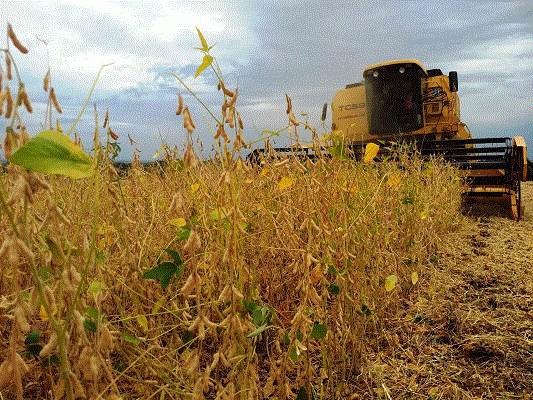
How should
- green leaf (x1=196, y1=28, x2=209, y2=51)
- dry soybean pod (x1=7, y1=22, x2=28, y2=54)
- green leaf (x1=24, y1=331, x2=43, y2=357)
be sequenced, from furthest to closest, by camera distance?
green leaf (x1=24, y1=331, x2=43, y2=357)
green leaf (x1=196, y1=28, x2=209, y2=51)
dry soybean pod (x1=7, y1=22, x2=28, y2=54)

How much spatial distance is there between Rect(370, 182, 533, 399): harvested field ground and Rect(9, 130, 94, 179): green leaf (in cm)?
134

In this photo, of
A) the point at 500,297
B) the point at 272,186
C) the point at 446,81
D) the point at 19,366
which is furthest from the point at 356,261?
the point at 446,81

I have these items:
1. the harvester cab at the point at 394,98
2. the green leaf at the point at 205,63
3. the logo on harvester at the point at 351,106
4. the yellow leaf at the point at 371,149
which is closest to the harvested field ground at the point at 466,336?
the yellow leaf at the point at 371,149

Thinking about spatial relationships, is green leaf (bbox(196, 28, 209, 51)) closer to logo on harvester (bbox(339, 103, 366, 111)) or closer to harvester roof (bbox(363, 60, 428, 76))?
harvester roof (bbox(363, 60, 428, 76))

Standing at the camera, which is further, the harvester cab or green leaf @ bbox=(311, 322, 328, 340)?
the harvester cab

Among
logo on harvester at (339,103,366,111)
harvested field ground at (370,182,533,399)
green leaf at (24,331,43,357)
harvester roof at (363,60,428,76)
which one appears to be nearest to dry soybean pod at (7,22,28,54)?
green leaf at (24,331,43,357)

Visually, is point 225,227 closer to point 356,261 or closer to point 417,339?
point 356,261

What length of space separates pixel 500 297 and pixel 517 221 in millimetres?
3180

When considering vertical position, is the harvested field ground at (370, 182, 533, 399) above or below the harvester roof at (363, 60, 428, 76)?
below

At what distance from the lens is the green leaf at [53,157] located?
57cm

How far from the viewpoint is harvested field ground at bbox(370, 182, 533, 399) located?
154 centimetres

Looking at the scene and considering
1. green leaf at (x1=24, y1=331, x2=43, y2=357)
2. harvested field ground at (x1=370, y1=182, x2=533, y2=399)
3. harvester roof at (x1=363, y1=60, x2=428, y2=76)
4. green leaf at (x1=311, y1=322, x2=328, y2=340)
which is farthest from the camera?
harvester roof at (x1=363, y1=60, x2=428, y2=76)

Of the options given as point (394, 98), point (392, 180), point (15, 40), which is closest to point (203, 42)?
point (15, 40)

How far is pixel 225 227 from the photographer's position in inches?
46.0
